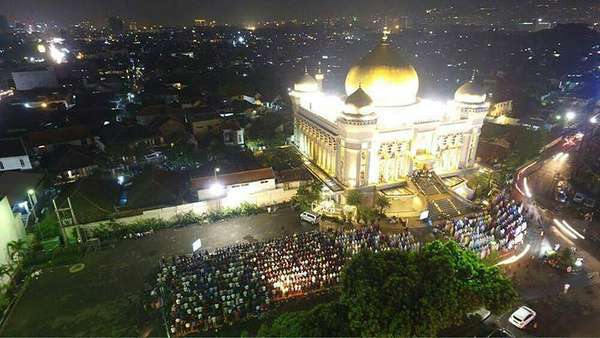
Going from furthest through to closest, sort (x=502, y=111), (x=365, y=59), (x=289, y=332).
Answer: (x=502, y=111) → (x=365, y=59) → (x=289, y=332)

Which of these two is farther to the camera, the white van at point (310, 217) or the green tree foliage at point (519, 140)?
the green tree foliage at point (519, 140)

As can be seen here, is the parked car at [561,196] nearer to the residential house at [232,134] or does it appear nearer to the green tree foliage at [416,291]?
the green tree foliage at [416,291]

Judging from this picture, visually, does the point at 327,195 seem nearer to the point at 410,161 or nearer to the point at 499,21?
the point at 410,161

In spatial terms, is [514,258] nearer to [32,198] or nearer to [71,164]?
[32,198]

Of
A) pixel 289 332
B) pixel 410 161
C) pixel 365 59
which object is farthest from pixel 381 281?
pixel 365 59

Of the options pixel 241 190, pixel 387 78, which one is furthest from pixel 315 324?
pixel 387 78

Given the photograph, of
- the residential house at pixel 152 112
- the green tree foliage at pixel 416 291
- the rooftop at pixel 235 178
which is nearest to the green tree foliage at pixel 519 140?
the rooftop at pixel 235 178
